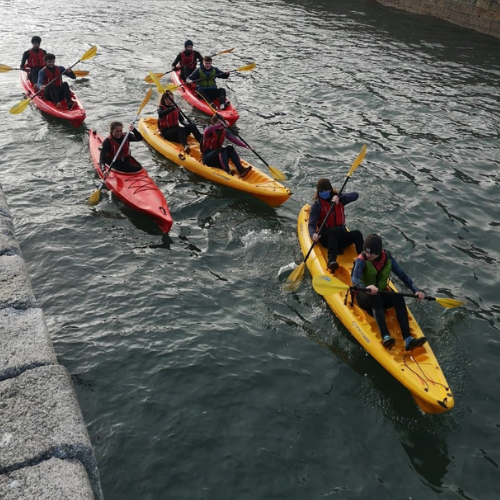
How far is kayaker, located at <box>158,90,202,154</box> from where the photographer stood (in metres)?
13.3

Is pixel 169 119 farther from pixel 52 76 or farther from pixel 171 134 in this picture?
pixel 52 76

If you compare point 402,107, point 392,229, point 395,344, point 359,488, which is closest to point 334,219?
point 392,229

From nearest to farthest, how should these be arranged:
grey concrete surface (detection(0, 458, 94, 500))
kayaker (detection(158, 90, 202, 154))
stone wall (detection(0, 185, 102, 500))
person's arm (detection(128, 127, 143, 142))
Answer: grey concrete surface (detection(0, 458, 94, 500))
stone wall (detection(0, 185, 102, 500))
person's arm (detection(128, 127, 143, 142))
kayaker (detection(158, 90, 202, 154))

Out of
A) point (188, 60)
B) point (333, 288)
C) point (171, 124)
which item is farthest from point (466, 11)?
point (333, 288)

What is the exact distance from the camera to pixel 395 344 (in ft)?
25.1

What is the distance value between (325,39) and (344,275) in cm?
1708

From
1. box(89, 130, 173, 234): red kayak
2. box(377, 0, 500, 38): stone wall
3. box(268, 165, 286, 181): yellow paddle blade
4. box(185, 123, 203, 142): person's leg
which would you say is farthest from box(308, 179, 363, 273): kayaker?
box(377, 0, 500, 38): stone wall

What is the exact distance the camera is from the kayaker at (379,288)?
7645mm

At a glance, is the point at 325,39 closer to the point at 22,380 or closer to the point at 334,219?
the point at 334,219

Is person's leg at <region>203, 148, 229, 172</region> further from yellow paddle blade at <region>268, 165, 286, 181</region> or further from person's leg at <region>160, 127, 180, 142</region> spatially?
person's leg at <region>160, 127, 180, 142</region>

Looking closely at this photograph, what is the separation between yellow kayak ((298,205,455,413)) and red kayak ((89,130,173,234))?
10.1ft

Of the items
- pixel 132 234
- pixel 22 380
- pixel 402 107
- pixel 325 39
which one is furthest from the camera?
pixel 325 39

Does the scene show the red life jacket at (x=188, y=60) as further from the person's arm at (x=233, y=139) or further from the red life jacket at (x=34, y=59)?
the person's arm at (x=233, y=139)

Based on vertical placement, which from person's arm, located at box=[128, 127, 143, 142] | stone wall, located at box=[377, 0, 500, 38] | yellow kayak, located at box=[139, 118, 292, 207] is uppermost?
stone wall, located at box=[377, 0, 500, 38]
